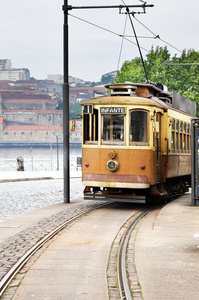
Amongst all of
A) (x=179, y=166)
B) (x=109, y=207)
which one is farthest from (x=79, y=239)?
(x=179, y=166)

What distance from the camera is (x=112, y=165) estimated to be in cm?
1519

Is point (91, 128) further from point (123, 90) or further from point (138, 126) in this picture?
point (123, 90)

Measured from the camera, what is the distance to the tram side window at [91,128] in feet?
51.1

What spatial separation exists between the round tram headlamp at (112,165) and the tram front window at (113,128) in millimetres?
564

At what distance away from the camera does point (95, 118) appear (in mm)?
15578

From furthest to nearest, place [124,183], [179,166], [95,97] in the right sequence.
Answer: [179,166]
[95,97]
[124,183]

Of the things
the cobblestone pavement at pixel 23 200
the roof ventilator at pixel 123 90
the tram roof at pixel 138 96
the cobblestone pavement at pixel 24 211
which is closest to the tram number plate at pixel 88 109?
the tram roof at pixel 138 96

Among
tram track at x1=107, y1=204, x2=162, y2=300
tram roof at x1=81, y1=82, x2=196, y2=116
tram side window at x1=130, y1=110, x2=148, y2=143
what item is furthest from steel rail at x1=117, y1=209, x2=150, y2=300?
tram roof at x1=81, y1=82, x2=196, y2=116

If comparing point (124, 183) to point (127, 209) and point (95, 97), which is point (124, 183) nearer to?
point (127, 209)

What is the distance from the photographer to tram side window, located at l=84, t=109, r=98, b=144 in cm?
1559

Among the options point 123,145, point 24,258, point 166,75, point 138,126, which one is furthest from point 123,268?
point 166,75

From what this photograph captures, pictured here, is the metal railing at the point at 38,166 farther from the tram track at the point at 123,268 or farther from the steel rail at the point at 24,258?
the tram track at the point at 123,268

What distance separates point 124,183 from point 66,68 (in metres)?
4.19

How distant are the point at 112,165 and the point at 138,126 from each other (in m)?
1.23
